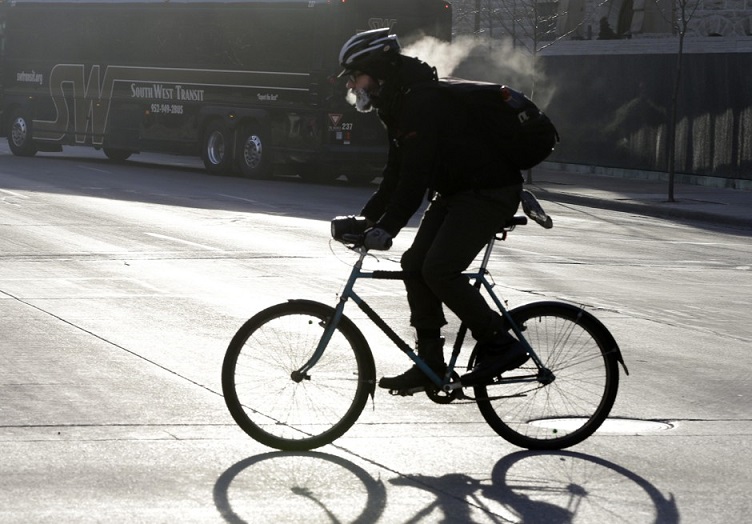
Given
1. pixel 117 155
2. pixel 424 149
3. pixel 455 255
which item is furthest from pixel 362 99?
pixel 117 155

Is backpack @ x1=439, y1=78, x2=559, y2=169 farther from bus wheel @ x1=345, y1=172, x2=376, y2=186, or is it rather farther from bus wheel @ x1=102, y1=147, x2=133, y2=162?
bus wheel @ x1=102, y1=147, x2=133, y2=162

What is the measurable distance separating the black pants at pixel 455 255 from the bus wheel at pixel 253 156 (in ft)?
70.0

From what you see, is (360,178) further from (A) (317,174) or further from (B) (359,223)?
(B) (359,223)

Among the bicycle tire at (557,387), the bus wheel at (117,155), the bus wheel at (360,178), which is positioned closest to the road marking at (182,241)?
the bicycle tire at (557,387)

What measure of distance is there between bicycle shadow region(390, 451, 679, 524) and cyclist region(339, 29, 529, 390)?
0.52 m

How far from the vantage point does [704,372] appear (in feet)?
29.3

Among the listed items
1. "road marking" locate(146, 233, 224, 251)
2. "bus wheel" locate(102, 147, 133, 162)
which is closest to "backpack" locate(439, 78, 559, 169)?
"road marking" locate(146, 233, 224, 251)

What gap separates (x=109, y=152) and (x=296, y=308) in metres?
27.9

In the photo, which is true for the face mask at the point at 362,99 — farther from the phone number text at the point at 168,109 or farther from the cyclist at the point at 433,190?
the phone number text at the point at 168,109

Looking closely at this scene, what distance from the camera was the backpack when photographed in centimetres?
645

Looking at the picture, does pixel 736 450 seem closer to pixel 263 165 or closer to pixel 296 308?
pixel 296 308

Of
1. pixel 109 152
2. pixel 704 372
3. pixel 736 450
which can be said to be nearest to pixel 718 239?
pixel 704 372

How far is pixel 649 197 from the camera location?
25688 mm

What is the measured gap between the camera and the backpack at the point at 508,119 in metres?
6.45
